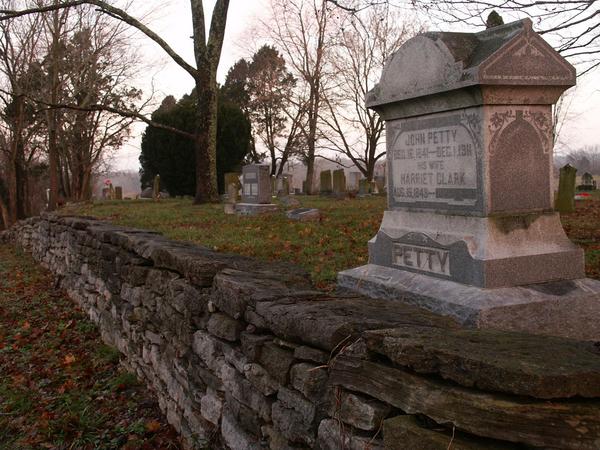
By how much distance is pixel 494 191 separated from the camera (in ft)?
13.0

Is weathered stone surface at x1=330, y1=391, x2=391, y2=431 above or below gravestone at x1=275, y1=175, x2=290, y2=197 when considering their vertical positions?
below

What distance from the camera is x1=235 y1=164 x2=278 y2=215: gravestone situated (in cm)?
1539

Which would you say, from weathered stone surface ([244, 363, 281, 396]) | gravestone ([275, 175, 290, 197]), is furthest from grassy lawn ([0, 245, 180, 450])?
gravestone ([275, 175, 290, 197])

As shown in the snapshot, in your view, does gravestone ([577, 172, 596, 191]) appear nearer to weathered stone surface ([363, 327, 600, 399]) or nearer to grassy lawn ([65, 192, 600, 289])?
grassy lawn ([65, 192, 600, 289])

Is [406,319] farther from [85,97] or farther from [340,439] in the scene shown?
[85,97]

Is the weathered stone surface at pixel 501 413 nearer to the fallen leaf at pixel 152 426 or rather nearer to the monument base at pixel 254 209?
the fallen leaf at pixel 152 426

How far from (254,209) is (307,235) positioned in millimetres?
6149

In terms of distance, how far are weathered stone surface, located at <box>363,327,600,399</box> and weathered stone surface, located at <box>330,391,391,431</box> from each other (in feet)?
0.66

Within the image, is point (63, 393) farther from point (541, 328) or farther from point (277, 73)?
point (277, 73)

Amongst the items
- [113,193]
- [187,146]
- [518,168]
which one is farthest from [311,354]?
[113,193]

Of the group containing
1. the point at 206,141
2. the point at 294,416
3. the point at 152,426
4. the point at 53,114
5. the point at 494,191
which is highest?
the point at 53,114

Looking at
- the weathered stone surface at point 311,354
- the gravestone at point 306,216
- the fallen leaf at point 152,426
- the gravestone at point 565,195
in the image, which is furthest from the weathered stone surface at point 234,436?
the gravestone at point 565,195

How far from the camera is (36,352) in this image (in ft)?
22.8

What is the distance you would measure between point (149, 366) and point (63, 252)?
622 cm
